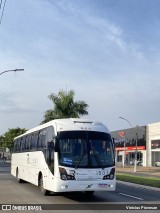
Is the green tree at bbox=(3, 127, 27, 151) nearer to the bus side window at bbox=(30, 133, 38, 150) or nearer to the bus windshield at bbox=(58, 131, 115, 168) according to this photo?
the bus side window at bbox=(30, 133, 38, 150)

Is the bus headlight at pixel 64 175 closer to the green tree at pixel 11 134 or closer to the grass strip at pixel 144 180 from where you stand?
the grass strip at pixel 144 180

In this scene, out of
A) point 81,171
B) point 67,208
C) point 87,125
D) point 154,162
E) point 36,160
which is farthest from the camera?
point 154,162

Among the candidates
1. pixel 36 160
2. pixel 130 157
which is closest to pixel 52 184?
pixel 36 160

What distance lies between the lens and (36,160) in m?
20.3

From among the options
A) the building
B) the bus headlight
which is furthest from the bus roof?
the building

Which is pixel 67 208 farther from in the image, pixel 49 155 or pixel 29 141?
pixel 29 141

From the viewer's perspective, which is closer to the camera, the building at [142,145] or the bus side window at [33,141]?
the bus side window at [33,141]

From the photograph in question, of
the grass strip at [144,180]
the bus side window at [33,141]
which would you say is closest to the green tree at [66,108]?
the grass strip at [144,180]

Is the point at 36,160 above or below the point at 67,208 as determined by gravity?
above

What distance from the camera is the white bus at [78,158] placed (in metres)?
16.0

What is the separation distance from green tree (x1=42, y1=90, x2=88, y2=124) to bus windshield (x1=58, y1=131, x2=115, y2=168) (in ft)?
129

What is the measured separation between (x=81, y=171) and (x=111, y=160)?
4.40 ft

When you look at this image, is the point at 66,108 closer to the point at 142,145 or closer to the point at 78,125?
the point at 142,145

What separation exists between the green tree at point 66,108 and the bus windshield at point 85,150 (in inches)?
1551
